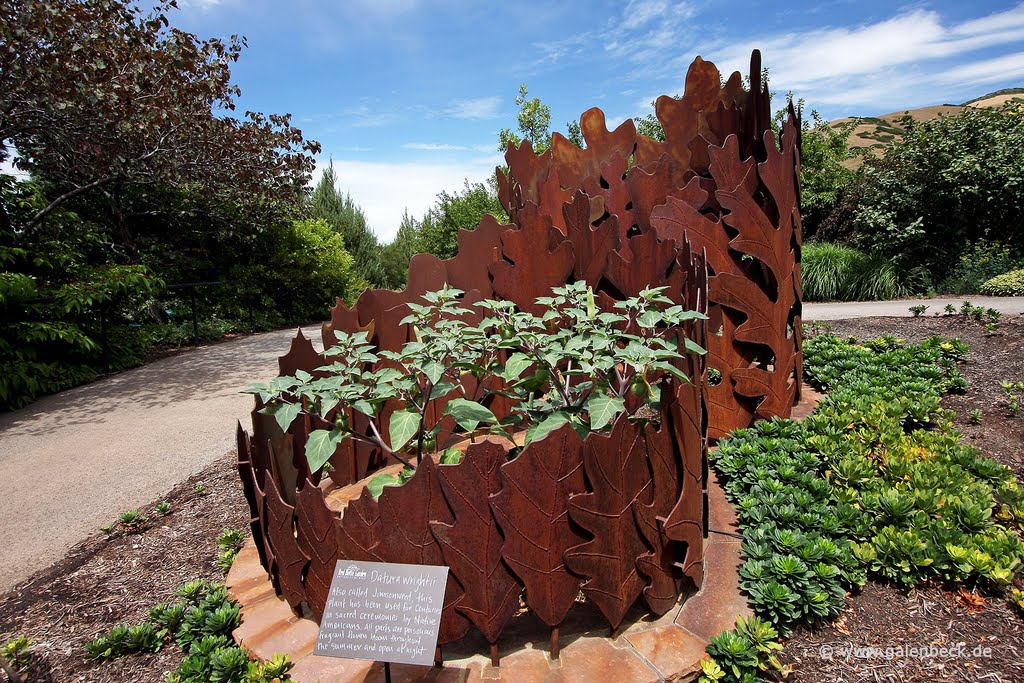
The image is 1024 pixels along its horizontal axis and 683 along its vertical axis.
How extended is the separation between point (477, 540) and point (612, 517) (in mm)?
453

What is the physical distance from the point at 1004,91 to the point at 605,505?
6125 cm

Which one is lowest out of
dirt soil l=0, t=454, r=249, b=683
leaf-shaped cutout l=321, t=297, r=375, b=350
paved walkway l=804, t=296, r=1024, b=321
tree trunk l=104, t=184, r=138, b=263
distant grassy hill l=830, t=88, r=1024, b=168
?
paved walkway l=804, t=296, r=1024, b=321

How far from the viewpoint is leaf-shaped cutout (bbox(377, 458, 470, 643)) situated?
1659mm

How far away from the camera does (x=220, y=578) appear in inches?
104

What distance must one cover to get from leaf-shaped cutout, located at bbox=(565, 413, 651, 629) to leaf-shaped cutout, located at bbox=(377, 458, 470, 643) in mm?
409

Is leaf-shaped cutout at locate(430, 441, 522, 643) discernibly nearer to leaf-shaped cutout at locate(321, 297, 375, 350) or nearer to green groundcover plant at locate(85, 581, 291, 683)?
green groundcover plant at locate(85, 581, 291, 683)

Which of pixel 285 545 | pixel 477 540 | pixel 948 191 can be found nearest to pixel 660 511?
pixel 477 540

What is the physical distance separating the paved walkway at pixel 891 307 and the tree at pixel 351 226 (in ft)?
49.6

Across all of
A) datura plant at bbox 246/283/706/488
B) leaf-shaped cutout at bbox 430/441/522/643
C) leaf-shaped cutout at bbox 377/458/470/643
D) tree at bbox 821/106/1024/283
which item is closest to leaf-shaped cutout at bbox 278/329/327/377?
datura plant at bbox 246/283/706/488

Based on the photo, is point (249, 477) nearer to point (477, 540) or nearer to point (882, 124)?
point (477, 540)

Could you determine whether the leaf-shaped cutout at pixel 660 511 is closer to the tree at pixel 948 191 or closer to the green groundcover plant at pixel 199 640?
the green groundcover plant at pixel 199 640

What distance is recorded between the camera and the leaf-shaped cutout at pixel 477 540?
1.65 m

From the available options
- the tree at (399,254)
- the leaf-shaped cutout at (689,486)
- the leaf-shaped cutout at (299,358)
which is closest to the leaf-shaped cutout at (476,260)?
the leaf-shaped cutout at (299,358)

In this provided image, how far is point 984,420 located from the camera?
3539mm
